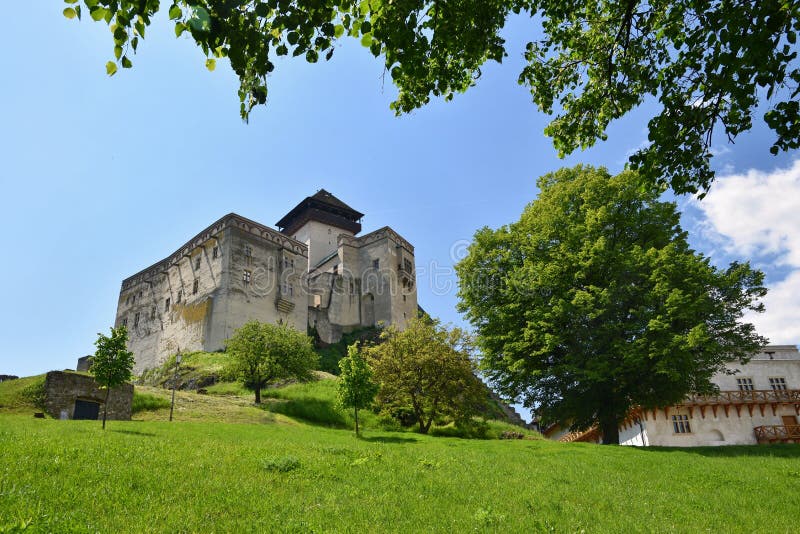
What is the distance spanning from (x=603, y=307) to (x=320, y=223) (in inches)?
2305

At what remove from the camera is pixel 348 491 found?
9.72m

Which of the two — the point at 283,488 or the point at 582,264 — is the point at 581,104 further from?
the point at 582,264

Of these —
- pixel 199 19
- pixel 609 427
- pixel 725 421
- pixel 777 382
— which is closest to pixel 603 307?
pixel 609 427

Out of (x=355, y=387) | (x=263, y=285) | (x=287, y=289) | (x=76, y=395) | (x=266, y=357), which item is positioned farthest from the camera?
(x=287, y=289)

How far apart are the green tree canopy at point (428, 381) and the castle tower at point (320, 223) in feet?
139

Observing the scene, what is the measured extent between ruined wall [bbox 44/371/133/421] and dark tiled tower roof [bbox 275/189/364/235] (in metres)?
50.5

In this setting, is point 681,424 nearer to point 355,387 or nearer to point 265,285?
point 355,387

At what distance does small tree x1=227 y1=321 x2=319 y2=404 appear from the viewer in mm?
36781

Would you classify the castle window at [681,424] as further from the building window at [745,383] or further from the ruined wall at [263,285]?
the ruined wall at [263,285]

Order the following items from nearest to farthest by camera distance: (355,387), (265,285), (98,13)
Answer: (98,13) → (355,387) → (265,285)

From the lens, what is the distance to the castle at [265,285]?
176ft

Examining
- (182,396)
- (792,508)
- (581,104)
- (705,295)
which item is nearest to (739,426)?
(705,295)

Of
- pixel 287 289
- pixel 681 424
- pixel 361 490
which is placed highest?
pixel 287 289

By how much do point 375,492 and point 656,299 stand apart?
54.6 ft
